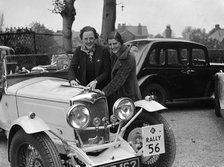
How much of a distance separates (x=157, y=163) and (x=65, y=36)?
39.4 ft

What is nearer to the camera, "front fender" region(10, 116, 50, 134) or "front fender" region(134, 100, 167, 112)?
"front fender" region(10, 116, 50, 134)

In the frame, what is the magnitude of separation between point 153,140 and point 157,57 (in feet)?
14.3

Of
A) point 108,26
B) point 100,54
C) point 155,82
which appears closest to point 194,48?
point 155,82

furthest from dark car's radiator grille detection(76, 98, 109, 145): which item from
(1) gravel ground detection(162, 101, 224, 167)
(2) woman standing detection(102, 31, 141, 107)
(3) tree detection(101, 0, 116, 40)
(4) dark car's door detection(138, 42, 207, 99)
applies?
(3) tree detection(101, 0, 116, 40)

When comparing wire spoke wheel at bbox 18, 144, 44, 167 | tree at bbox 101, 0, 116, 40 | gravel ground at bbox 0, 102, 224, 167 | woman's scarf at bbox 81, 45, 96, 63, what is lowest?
gravel ground at bbox 0, 102, 224, 167

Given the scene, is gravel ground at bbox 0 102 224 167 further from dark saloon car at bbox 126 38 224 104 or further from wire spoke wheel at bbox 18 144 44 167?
wire spoke wheel at bbox 18 144 44 167

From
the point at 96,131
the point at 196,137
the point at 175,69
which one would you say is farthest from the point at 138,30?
the point at 96,131

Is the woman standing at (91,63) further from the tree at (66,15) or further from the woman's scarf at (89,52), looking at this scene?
the tree at (66,15)

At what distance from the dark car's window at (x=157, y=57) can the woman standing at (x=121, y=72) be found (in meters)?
3.48

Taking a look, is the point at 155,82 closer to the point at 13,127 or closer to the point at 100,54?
the point at 100,54

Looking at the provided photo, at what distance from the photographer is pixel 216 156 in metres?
4.64

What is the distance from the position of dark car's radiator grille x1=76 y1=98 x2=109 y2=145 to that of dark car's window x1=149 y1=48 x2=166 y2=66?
4116 millimetres

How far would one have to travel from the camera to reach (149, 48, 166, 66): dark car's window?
24.7ft

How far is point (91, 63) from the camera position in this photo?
409 centimetres
